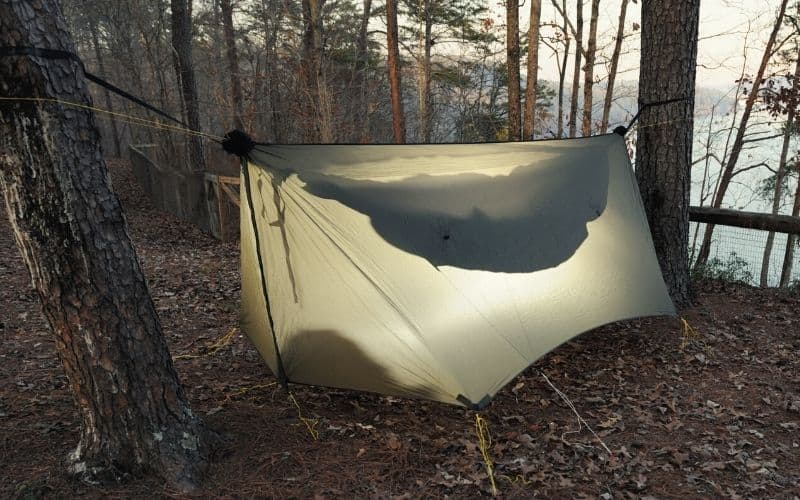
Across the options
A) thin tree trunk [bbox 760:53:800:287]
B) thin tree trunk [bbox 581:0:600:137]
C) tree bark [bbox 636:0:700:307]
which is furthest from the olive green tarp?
thin tree trunk [bbox 581:0:600:137]

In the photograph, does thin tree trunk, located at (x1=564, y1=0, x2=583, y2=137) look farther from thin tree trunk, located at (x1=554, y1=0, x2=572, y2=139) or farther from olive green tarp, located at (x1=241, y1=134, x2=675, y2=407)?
olive green tarp, located at (x1=241, y1=134, x2=675, y2=407)

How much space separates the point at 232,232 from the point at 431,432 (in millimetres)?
6787

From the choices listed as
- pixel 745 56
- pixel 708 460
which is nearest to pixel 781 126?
pixel 745 56

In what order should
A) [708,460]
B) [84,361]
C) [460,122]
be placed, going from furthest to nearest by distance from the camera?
[460,122] → [708,460] → [84,361]

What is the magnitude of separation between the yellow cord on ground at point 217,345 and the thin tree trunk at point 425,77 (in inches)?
415

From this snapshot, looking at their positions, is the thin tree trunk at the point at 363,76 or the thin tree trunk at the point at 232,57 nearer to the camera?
the thin tree trunk at the point at 232,57

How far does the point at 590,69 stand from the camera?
580 inches

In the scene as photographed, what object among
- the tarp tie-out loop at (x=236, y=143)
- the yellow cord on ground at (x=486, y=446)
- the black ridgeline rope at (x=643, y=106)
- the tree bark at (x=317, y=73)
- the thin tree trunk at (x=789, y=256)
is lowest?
the thin tree trunk at (x=789, y=256)

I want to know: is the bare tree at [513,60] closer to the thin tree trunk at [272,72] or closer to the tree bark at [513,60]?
the tree bark at [513,60]

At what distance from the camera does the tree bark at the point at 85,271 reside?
7.43ft

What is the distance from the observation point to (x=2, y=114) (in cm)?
224

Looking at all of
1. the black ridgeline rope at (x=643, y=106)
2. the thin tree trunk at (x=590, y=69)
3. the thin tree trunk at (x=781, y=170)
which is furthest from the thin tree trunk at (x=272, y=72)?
the thin tree trunk at (x=781, y=170)

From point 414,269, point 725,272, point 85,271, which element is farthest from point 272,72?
point 85,271

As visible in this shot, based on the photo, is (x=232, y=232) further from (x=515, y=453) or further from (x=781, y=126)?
(x=781, y=126)
